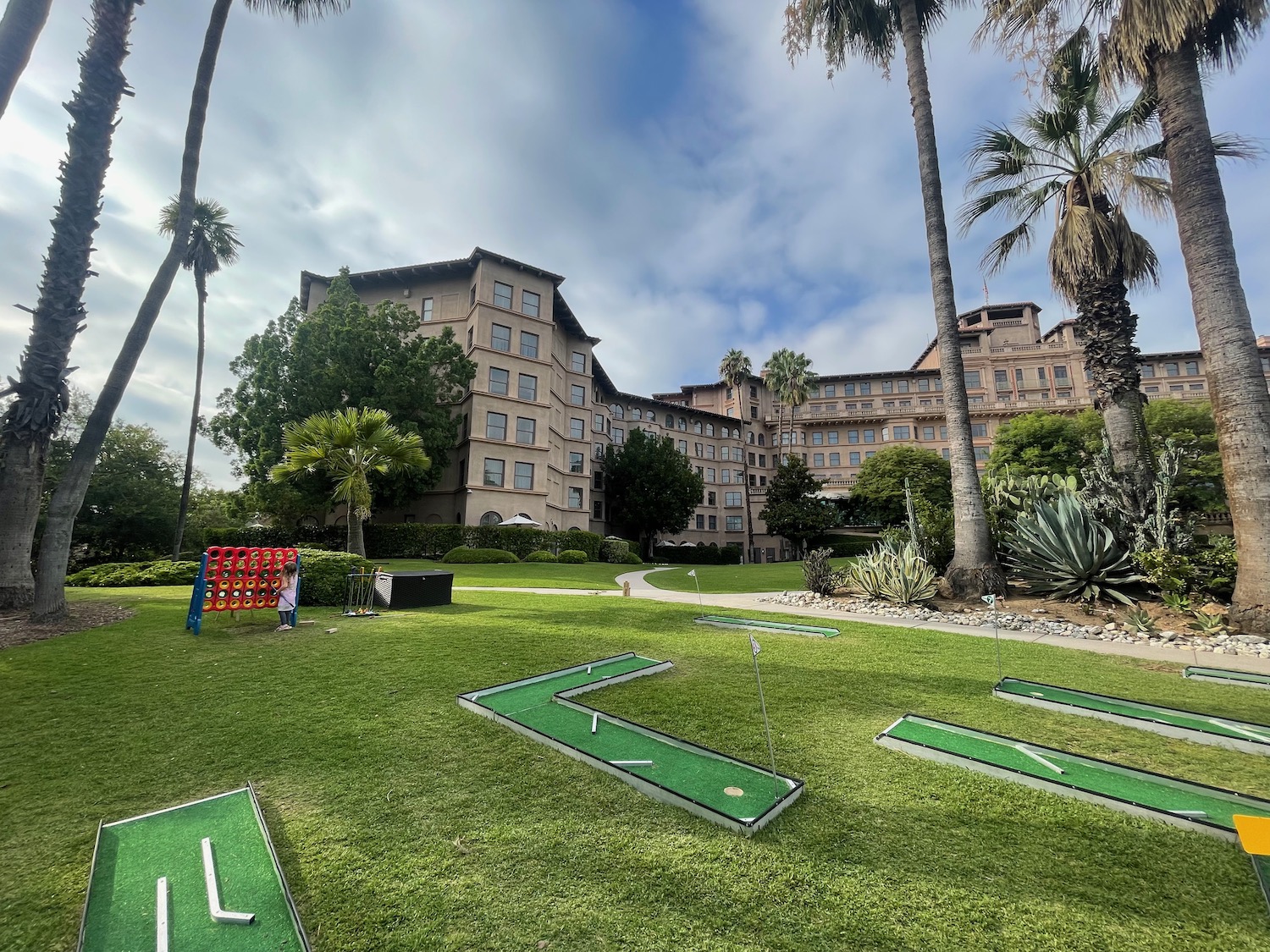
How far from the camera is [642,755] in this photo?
12.1 ft

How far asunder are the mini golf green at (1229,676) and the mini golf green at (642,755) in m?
6.24

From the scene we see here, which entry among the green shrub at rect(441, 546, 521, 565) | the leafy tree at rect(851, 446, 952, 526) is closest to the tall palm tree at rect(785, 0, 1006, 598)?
the green shrub at rect(441, 546, 521, 565)

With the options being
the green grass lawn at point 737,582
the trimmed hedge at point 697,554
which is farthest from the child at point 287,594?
the trimmed hedge at point 697,554

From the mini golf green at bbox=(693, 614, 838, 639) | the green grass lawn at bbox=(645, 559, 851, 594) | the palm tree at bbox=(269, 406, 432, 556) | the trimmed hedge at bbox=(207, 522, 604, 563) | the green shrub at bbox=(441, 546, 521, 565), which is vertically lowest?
the mini golf green at bbox=(693, 614, 838, 639)

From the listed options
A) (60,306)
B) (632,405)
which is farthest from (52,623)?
(632,405)

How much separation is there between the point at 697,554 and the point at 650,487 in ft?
25.6

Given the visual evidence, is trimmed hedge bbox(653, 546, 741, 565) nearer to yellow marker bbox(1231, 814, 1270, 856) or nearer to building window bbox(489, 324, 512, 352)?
building window bbox(489, 324, 512, 352)

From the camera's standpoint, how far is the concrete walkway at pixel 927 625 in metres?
6.70

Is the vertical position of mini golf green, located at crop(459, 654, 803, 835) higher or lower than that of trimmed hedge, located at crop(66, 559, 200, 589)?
lower

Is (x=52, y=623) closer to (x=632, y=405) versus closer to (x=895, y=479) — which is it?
(x=632, y=405)

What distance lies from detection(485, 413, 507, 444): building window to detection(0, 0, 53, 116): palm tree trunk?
23769 millimetres

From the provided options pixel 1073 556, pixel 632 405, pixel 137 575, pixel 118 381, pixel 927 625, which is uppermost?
pixel 632 405

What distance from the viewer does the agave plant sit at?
9.48 metres

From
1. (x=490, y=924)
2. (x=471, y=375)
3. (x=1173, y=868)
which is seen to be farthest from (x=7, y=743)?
(x=471, y=375)
